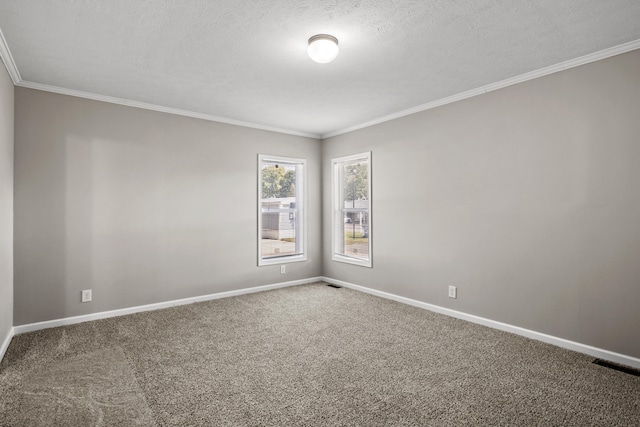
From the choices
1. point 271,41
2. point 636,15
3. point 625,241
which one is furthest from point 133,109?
point 625,241

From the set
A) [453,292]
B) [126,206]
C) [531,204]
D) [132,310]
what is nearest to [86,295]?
[132,310]

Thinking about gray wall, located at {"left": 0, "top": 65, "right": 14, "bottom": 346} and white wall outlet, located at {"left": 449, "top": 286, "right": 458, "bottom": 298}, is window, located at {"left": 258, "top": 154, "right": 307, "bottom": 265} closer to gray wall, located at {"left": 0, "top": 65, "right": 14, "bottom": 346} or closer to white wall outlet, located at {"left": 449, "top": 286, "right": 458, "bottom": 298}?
white wall outlet, located at {"left": 449, "top": 286, "right": 458, "bottom": 298}

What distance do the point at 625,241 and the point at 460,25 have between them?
2.05 m

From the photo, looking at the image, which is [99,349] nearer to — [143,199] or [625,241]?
[143,199]

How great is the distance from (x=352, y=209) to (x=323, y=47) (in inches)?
120

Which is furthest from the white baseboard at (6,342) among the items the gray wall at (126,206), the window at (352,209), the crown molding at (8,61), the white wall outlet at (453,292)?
the white wall outlet at (453,292)

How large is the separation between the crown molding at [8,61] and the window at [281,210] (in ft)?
8.78

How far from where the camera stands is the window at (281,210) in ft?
16.9

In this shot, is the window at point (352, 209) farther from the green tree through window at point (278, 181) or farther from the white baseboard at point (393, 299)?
the green tree through window at point (278, 181)

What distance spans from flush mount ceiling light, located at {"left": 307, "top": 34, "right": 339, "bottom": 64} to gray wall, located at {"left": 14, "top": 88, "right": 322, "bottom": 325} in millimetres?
2438

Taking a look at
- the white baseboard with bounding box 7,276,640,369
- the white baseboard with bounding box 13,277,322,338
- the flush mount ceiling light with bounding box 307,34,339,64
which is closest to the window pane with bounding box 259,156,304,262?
the white baseboard with bounding box 13,277,322,338

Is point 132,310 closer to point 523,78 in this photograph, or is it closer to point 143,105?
point 143,105

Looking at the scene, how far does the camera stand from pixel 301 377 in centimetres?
248

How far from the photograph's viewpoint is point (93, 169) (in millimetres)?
3740
